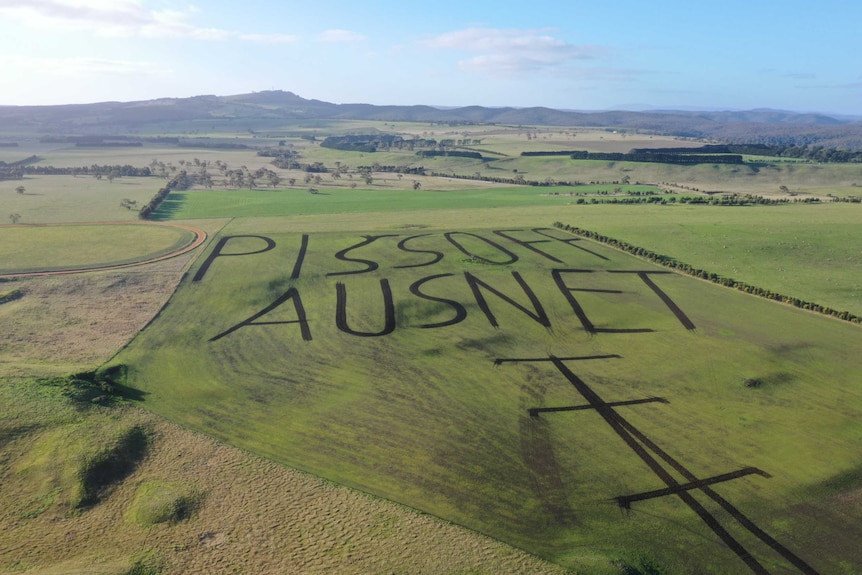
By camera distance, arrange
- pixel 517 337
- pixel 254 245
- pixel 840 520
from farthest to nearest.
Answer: pixel 254 245
pixel 517 337
pixel 840 520

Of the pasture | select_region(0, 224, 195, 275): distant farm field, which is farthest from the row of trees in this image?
select_region(0, 224, 195, 275): distant farm field

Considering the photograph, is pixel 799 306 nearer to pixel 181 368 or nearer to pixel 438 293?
pixel 438 293

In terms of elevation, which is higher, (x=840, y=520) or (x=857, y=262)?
(x=857, y=262)

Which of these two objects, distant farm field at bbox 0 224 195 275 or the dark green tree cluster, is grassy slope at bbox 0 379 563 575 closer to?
distant farm field at bbox 0 224 195 275

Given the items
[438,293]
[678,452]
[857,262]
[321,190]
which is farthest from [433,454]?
[321,190]

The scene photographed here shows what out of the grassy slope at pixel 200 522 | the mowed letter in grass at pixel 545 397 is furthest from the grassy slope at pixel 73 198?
the grassy slope at pixel 200 522

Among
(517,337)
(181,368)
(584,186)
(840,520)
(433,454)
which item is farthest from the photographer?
(584,186)
